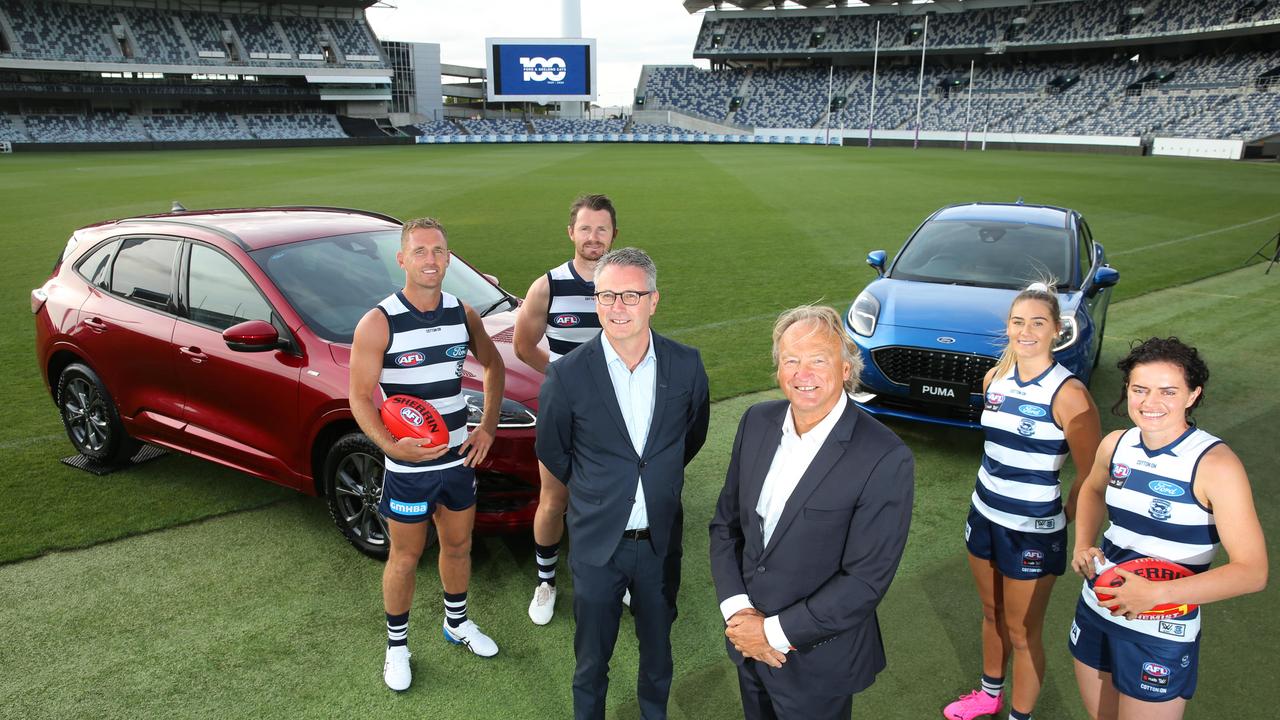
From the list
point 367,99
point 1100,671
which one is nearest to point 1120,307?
point 1100,671

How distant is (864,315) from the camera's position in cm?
631

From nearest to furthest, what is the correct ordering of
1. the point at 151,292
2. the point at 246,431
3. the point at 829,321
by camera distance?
1. the point at 829,321
2. the point at 246,431
3. the point at 151,292

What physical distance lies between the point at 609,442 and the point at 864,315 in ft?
13.4

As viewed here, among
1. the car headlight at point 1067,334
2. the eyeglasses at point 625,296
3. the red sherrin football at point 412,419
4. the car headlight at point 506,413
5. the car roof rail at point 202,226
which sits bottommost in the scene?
the car headlight at point 506,413

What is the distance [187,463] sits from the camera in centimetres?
568

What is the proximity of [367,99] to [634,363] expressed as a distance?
79.9 metres

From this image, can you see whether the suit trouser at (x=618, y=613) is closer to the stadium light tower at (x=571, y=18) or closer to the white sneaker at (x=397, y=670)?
the white sneaker at (x=397, y=670)

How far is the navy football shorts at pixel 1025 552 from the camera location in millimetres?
2969

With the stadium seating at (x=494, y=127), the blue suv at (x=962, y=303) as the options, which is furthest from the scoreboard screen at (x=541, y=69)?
the blue suv at (x=962, y=303)

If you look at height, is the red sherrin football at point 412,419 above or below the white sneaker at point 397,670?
above

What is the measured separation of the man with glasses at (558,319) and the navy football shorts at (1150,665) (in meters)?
2.24

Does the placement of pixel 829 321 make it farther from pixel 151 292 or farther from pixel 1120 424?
pixel 1120 424

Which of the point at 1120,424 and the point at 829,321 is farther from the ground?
the point at 829,321

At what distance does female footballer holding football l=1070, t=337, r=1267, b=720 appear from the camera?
2.26 meters
